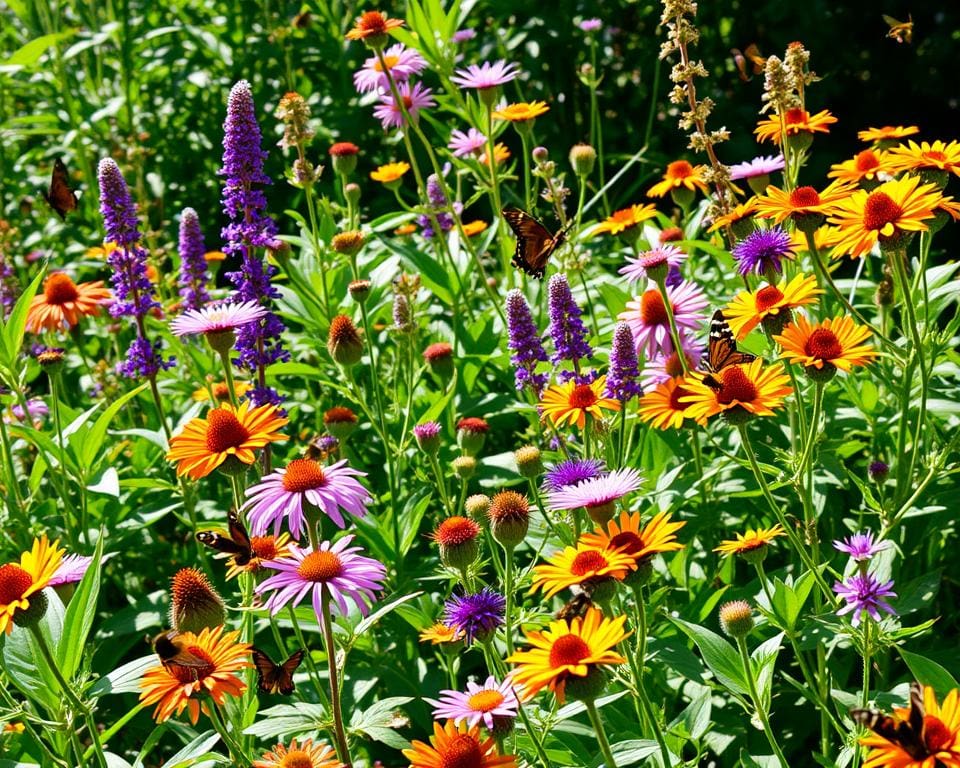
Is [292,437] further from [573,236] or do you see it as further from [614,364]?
[614,364]

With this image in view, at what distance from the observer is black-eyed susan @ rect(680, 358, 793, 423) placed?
195 centimetres

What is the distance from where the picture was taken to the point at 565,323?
2707 mm

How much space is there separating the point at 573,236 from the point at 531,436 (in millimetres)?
738

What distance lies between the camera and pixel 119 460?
3936 mm

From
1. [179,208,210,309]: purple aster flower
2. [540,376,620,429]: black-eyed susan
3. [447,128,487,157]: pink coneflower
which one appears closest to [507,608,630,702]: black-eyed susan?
[540,376,620,429]: black-eyed susan

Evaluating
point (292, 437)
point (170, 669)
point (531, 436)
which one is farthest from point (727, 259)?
point (170, 669)

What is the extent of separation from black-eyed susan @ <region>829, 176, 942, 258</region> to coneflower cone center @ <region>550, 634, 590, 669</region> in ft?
3.22

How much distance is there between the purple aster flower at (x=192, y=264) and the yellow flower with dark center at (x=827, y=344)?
2.17 metres

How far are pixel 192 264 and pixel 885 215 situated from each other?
7.67 ft

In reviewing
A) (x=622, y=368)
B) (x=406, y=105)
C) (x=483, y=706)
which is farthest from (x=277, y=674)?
(x=406, y=105)

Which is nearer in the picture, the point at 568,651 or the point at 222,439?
the point at 568,651

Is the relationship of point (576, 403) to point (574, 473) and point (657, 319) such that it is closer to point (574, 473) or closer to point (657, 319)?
point (574, 473)

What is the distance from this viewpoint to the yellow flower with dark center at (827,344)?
2016mm

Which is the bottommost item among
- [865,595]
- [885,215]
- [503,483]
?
[503,483]
